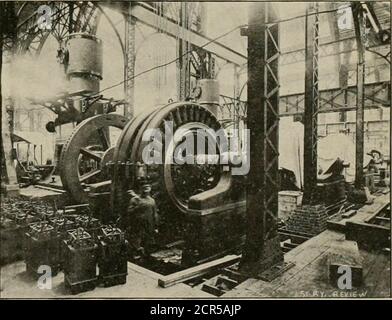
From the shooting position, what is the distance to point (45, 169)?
8312mm

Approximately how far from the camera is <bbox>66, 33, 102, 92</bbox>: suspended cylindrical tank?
21.1 ft

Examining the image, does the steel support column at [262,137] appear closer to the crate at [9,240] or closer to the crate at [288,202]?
the crate at [9,240]

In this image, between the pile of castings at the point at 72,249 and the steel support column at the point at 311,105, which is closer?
the pile of castings at the point at 72,249

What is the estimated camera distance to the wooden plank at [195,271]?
379cm

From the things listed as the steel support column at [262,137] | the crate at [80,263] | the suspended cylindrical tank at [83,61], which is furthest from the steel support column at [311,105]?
the crate at [80,263]

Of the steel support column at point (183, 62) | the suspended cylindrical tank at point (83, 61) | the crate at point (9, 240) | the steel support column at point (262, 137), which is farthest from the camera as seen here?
the steel support column at point (183, 62)

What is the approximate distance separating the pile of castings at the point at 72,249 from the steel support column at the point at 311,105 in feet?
15.6

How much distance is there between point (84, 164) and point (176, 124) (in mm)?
2752

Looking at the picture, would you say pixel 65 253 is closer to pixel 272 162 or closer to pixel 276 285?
pixel 276 285

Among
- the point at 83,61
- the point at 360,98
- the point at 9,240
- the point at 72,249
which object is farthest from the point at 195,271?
the point at 360,98

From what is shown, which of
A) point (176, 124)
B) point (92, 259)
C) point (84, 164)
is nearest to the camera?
point (92, 259)

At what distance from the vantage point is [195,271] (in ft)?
14.0

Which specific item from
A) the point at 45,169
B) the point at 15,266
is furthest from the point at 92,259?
the point at 45,169

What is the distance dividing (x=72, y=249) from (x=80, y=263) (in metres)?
0.18
